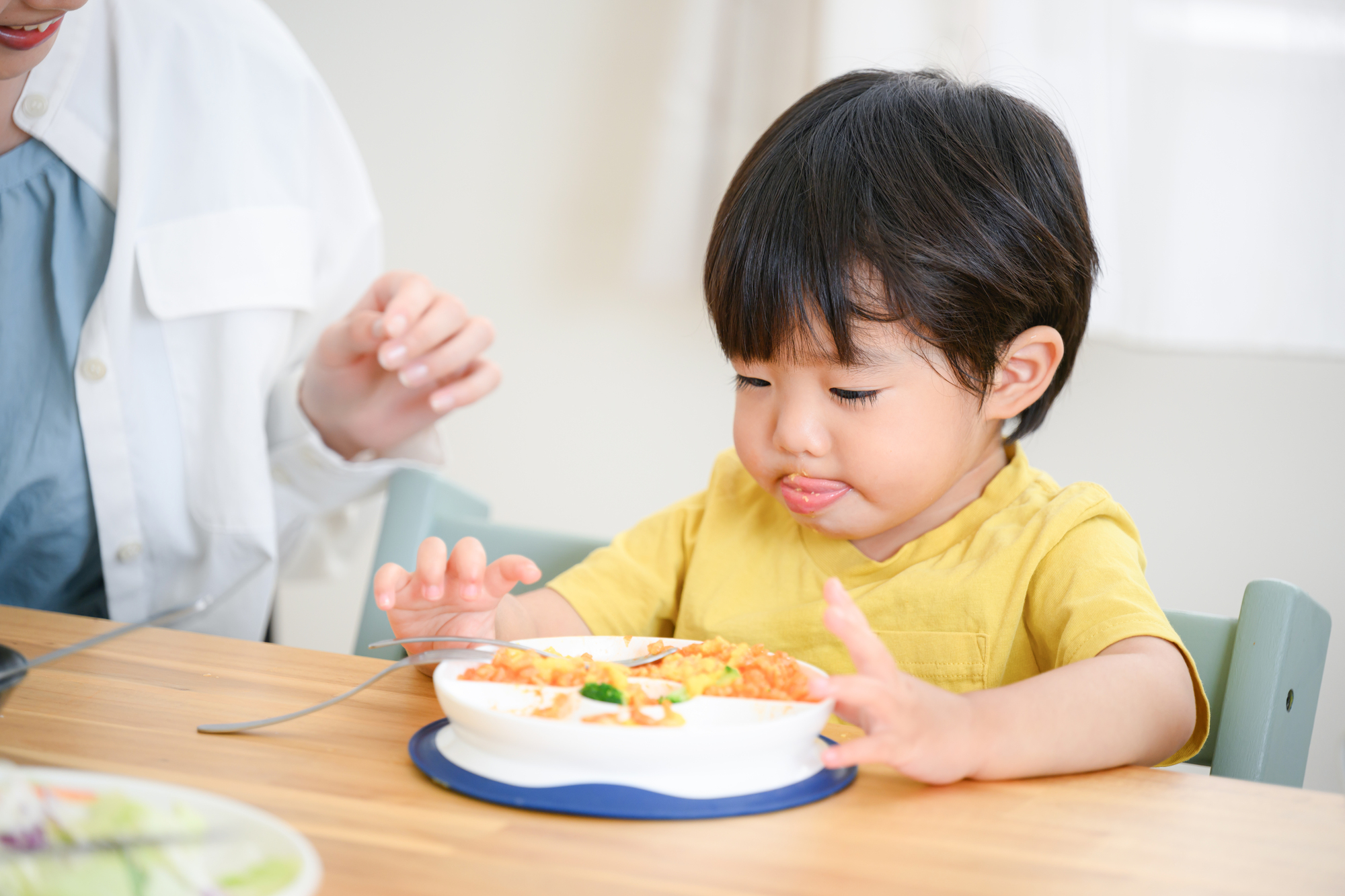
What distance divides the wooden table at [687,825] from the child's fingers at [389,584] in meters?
0.08

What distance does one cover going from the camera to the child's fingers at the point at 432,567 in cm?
73

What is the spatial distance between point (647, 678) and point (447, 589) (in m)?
0.21

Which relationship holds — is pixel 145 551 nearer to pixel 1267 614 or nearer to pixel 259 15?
pixel 259 15

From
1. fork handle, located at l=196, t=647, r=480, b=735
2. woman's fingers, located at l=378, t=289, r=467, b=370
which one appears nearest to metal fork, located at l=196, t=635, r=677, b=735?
fork handle, located at l=196, t=647, r=480, b=735

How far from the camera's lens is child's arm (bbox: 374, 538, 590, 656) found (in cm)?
73

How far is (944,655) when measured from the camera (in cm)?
83

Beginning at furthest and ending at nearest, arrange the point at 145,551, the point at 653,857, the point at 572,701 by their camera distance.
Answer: the point at 145,551 < the point at 572,701 < the point at 653,857

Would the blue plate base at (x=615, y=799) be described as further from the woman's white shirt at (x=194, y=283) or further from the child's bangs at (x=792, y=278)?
the woman's white shirt at (x=194, y=283)

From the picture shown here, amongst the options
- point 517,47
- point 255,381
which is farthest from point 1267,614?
point 517,47

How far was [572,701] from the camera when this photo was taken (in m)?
0.56

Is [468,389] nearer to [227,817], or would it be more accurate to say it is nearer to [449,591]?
[449,591]

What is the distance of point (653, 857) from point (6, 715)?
40cm

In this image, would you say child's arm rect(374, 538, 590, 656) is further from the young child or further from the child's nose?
the child's nose

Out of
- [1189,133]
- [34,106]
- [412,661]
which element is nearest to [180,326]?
[34,106]
